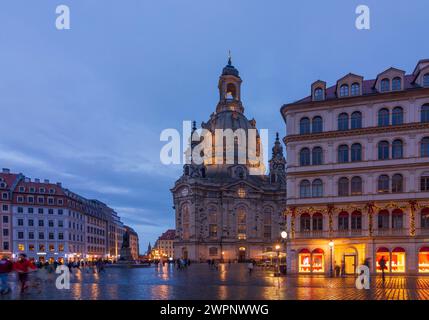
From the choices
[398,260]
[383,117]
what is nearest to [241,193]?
[398,260]

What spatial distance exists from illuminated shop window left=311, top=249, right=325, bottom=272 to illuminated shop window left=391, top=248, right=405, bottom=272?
6.90 m

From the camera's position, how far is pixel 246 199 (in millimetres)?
132000

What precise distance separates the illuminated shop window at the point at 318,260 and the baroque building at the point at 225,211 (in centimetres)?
7211

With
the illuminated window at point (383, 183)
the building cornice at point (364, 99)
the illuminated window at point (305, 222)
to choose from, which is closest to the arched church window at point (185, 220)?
the illuminated window at point (305, 222)

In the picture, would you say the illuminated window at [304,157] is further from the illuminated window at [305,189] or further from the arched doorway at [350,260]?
the arched doorway at [350,260]

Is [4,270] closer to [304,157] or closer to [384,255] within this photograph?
[304,157]

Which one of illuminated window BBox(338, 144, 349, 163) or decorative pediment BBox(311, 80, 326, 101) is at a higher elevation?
decorative pediment BBox(311, 80, 326, 101)

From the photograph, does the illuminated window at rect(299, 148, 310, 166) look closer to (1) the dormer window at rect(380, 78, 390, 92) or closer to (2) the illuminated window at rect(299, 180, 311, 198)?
(2) the illuminated window at rect(299, 180, 311, 198)

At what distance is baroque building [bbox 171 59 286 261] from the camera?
125812 mm

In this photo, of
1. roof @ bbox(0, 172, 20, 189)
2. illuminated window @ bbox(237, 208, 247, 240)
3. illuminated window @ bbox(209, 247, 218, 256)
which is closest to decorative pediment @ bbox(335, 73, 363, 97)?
illuminated window @ bbox(209, 247, 218, 256)

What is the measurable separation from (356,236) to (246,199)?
8586 centimetres

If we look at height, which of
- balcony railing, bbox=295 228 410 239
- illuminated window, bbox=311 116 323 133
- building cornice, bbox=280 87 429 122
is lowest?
balcony railing, bbox=295 228 410 239

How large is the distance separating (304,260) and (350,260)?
4.74 metres
